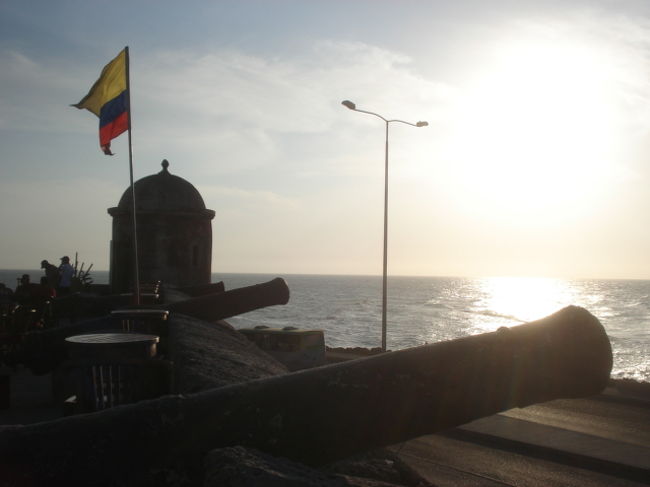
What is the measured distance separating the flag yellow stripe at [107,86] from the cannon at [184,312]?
5.49 metres

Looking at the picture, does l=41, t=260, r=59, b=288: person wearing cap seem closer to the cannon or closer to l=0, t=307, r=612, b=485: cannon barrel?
the cannon

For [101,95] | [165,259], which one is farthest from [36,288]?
[165,259]

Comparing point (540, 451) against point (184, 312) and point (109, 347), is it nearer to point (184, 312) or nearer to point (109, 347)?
point (184, 312)

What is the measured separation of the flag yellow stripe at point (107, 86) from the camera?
Result: 1286 centimetres

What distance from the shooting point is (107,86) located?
43.1ft

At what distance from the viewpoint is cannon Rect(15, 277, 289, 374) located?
7.59 m

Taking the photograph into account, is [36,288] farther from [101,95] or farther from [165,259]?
[165,259]

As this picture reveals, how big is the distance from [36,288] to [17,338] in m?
2.41

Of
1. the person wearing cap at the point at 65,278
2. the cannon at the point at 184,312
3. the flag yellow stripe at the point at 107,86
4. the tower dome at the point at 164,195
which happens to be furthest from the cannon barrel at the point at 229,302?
the tower dome at the point at 164,195

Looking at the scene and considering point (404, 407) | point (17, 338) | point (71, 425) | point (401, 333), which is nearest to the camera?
point (71, 425)

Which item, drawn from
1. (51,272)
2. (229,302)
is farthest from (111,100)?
(51,272)

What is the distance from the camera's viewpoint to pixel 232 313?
9523 millimetres

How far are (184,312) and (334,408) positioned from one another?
21.3ft

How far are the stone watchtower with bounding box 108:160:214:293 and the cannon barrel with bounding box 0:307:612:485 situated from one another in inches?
749
